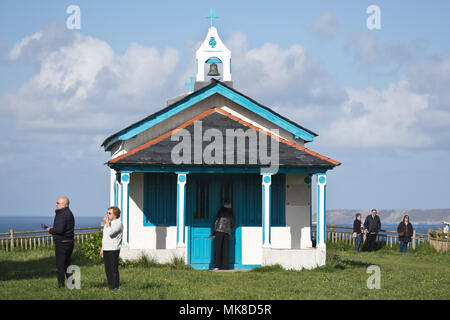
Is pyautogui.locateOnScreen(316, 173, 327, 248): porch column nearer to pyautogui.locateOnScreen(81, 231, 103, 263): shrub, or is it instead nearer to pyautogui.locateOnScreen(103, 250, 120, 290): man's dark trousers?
pyautogui.locateOnScreen(81, 231, 103, 263): shrub

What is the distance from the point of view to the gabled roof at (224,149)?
61.2 ft

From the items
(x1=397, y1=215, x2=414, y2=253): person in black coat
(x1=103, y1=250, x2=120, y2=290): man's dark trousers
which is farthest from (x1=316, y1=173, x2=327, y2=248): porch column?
(x1=397, y1=215, x2=414, y2=253): person in black coat

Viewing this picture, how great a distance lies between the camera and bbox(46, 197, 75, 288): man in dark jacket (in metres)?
13.8

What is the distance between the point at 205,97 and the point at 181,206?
3748 mm

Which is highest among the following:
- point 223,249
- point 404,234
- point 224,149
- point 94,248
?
point 224,149

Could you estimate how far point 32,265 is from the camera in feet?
67.7

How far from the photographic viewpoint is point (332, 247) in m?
29.4

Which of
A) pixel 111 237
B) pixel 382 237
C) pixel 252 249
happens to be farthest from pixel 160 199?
pixel 382 237

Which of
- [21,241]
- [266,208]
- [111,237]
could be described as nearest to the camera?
[111,237]

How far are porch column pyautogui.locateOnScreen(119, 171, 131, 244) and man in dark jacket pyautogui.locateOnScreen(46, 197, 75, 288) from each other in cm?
466

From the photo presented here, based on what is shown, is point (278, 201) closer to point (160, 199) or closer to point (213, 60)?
point (160, 199)

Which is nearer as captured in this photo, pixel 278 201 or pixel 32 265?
pixel 278 201

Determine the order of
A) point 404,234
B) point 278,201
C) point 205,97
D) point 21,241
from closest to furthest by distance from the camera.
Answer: point 278,201
point 205,97
point 404,234
point 21,241
